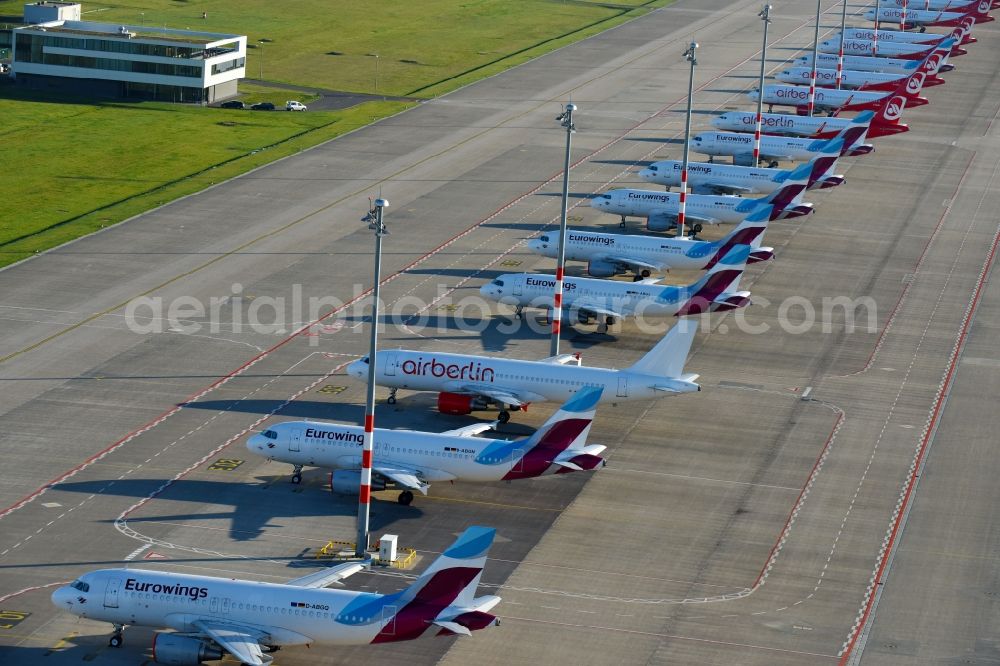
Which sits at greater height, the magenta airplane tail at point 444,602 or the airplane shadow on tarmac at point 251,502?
the magenta airplane tail at point 444,602

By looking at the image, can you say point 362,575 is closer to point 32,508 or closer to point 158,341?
point 32,508

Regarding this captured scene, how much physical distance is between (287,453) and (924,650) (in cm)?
3748

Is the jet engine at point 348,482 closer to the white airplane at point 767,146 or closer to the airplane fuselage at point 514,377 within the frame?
the airplane fuselage at point 514,377

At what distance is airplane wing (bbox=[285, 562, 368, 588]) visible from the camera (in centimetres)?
7575

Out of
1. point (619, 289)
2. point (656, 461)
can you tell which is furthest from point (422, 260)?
point (656, 461)

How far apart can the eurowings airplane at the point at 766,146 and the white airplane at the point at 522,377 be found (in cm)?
7169

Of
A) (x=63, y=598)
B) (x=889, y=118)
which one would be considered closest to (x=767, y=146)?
(x=889, y=118)

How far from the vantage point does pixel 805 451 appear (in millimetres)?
101062

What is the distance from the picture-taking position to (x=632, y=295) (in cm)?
12106

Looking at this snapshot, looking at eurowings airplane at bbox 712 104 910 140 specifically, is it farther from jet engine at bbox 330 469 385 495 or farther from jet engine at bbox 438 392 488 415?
jet engine at bbox 330 469 385 495

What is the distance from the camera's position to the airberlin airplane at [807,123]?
600 feet

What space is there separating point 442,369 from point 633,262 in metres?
33.1

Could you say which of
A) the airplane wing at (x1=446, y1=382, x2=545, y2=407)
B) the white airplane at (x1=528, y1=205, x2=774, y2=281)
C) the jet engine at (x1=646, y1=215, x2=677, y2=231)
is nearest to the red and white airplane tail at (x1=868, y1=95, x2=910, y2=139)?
the jet engine at (x1=646, y1=215, x2=677, y2=231)

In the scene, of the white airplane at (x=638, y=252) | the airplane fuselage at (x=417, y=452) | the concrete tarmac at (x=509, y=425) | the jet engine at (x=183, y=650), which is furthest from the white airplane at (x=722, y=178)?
the jet engine at (x=183, y=650)
